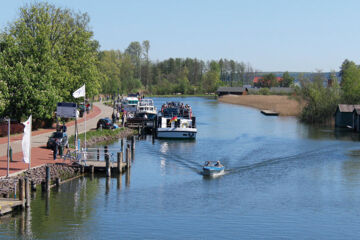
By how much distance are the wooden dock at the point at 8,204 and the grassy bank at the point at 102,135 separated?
20290 millimetres

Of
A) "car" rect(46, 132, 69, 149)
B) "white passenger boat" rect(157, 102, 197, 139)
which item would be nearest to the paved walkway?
"car" rect(46, 132, 69, 149)

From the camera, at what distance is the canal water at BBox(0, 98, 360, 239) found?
29.4m

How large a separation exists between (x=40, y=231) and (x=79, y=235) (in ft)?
7.11

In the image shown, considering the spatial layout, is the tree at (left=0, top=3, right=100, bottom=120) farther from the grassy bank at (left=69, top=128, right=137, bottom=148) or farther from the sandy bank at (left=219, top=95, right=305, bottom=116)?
the sandy bank at (left=219, top=95, right=305, bottom=116)

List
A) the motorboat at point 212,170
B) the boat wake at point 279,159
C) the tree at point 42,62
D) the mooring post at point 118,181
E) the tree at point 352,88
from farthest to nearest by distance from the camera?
1. the tree at point 352,88
2. the tree at point 42,62
3. the boat wake at point 279,159
4. the motorboat at point 212,170
5. the mooring post at point 118,181

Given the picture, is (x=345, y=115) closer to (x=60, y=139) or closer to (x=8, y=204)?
(x=60, y=139)

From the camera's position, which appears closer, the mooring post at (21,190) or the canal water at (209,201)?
the canal water at (209,201)

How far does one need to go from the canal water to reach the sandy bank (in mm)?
56577

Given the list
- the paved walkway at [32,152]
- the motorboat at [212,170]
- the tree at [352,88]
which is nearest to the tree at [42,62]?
the paved walkway at [32,152]

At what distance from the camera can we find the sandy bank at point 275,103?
385 feet

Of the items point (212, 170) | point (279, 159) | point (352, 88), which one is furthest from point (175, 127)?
point (352, 88)

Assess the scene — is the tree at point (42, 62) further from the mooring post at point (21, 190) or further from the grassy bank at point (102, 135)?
the mooring post at point (21, 190)

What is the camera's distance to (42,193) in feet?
118

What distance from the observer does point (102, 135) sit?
62094 millimetres
